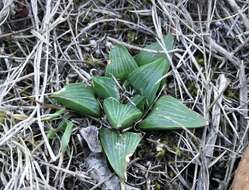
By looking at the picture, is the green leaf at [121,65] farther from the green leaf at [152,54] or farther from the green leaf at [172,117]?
the green leaf at [172,117]

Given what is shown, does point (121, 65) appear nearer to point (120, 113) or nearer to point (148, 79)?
point (148, 79)

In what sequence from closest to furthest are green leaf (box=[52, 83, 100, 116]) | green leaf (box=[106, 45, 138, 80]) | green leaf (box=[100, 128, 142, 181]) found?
green leaf (box=[100, 128, 142, 181]) < green leaf (box=[52, 83, 100, 116]) < green leaf (box=[106, 45, 138, 80])

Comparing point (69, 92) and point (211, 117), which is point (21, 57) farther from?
point (211, 117)

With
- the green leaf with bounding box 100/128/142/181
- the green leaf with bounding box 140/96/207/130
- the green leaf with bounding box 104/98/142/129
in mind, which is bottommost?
the green leaf with bounding box 100/128/142/181

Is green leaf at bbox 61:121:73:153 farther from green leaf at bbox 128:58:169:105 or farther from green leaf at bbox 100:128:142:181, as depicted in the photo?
green leaf at bbox 128:58:169:105

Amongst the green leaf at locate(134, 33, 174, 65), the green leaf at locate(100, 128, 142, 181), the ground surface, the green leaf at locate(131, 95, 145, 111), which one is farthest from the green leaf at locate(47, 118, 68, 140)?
the green leaf at locate(134, 33, 174, 65)

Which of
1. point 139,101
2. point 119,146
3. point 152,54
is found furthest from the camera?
point 152,54

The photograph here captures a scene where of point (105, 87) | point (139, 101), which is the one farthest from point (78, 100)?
point (139, 101)

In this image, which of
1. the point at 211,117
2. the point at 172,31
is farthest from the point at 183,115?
the point at 172,31
